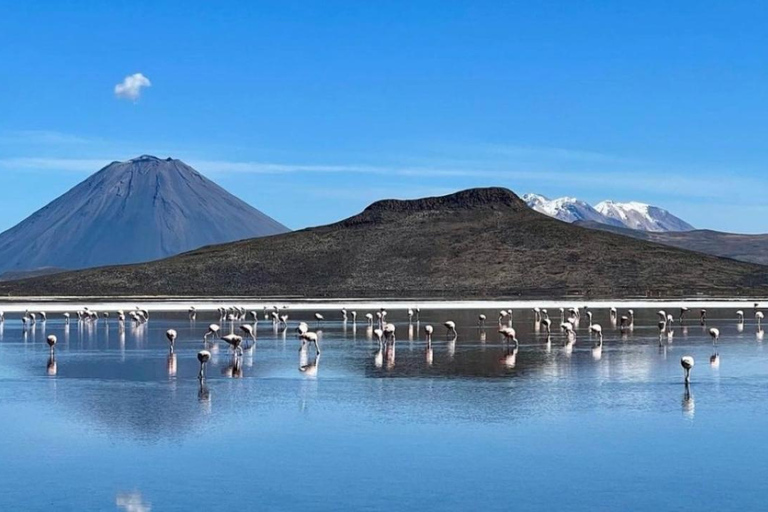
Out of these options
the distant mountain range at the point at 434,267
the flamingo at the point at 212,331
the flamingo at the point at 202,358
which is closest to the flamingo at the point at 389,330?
the flamingo at the point at 212,331

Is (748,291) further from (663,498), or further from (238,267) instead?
(663,498)

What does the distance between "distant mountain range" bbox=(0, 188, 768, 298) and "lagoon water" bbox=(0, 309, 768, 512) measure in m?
86.0

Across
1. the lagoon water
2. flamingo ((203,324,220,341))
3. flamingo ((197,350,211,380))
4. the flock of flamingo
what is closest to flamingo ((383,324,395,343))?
the flock of flamingo

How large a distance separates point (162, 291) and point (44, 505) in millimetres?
123262

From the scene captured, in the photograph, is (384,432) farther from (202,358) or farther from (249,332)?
(249,332)

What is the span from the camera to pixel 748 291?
12862 centimetres

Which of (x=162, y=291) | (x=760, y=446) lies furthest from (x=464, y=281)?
(x=760, y=446)

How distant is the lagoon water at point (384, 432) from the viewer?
60.2ft

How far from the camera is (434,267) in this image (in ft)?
495

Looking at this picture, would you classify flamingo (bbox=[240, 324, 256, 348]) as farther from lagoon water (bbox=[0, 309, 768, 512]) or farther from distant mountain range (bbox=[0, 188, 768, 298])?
distant mountain range (bbox=[0, 188, 768, 298])

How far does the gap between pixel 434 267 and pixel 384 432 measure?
127 m

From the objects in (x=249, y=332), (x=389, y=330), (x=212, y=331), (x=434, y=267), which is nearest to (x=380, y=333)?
(x=389, y=330)

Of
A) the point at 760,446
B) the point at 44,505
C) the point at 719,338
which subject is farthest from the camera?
the point at 719,338

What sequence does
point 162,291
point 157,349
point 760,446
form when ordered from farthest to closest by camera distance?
point 162,291
point 157,349
point 760,446
